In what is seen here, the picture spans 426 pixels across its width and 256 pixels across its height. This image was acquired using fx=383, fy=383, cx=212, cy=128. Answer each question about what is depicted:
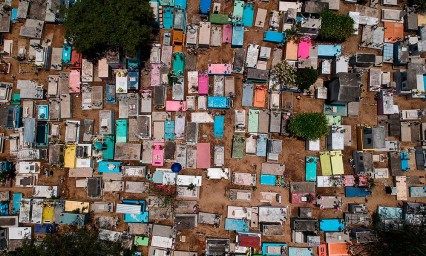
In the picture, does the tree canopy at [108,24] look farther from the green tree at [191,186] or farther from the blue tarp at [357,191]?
the blue tarp at [357,191]

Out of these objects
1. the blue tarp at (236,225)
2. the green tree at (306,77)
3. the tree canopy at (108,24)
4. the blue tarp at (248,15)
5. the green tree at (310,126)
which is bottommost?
the blue tarp at (236,225)

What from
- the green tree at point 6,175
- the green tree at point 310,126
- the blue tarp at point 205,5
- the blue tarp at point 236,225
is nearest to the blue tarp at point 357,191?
the green tree at point 310,126

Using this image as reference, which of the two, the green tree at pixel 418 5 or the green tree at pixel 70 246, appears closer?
the green tree at pixel 70 246

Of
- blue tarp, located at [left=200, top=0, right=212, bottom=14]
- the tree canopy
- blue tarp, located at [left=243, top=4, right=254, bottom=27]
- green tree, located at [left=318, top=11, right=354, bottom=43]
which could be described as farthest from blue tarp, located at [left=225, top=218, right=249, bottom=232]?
blue tarp, located at [left=200, top=0, right=212, bottom=14]

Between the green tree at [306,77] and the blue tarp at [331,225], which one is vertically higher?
the green tree at [306,77]

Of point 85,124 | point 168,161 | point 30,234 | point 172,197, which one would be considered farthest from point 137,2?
point 30,234

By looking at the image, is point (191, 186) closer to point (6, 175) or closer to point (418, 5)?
point (6, 175)

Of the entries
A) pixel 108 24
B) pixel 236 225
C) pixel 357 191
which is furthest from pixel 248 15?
pixel 236 225
